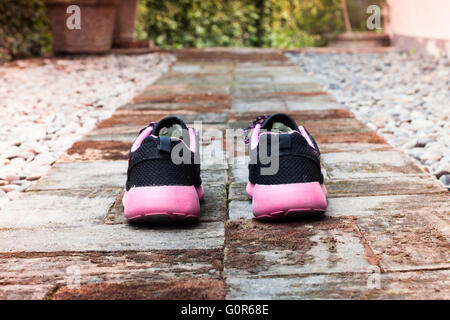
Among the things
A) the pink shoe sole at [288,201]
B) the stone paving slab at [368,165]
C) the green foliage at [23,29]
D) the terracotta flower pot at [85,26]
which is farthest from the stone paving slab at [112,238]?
the terracotta flower pot at [85,26]

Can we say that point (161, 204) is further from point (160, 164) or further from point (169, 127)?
point (169, 127)

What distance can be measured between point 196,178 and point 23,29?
210 inches

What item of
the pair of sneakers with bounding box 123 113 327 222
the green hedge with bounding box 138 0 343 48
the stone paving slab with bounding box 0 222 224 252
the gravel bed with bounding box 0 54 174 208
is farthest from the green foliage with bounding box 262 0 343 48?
the stone paving slab with bounding box 0 222 224 252

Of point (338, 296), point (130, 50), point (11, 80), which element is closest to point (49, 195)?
point (338, 296)

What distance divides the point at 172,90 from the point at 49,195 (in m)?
2.34

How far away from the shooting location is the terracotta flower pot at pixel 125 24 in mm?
6977

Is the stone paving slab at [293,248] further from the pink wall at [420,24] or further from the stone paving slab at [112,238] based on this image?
the pink wall at [420,24]

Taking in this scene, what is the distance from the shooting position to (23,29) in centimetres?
631

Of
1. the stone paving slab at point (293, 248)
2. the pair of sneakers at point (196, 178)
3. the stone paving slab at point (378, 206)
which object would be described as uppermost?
the pair of sneakers at point (196, 178)

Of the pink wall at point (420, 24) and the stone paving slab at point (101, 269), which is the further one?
the pink wall at point (420, 24)

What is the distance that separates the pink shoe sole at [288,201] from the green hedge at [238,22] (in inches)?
253

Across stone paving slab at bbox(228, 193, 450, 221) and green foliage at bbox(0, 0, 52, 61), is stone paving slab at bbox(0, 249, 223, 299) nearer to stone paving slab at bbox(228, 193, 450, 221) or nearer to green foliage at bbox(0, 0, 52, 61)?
stone paving slab at bbox(228, 193, 450, 221)

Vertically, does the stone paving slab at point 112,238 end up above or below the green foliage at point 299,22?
below
